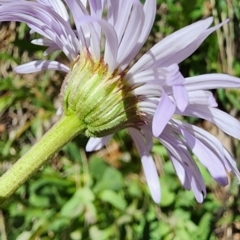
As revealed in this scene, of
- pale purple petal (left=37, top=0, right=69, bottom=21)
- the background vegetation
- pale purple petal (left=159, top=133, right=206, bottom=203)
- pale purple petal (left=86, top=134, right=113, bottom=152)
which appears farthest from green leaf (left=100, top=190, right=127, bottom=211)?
pale purple petal (left=37, top=0, right=69, bottom=21)

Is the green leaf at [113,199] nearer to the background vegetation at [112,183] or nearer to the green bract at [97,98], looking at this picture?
the background vegetation at [112,183]

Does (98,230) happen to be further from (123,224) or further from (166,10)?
(166,10)

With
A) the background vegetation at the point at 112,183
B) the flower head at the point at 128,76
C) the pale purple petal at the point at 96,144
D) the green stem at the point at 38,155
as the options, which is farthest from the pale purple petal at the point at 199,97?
the background vegetation at the point at 112,183

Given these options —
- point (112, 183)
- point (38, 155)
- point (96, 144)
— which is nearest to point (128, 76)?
point (38, 155)

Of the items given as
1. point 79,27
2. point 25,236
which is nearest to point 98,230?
point 25,236

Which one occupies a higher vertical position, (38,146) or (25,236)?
(38,146)
